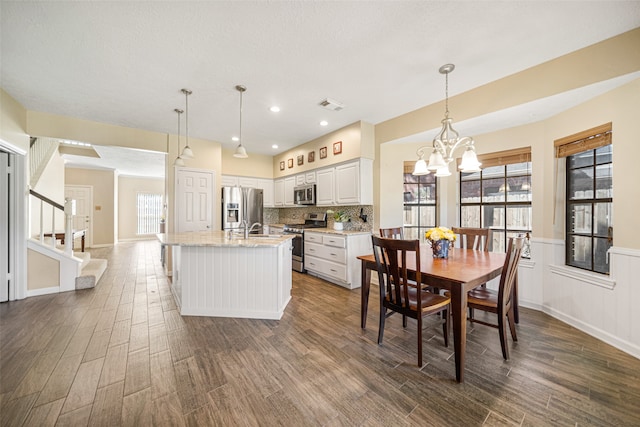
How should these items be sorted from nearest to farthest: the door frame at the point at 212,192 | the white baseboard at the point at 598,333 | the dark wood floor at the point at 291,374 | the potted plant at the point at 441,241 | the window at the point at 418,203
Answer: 1. the dark wood floor at the point at 291,374
2. the white baseboard at the point at 598,333
3. the potted plant at the point at 441,241
4. the window at the point at 418,203
5. the door frame at the point at 212,192

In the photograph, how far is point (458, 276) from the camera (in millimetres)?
1896

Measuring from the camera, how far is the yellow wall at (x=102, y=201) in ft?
25.5

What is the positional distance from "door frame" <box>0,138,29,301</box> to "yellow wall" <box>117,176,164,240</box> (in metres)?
6.38

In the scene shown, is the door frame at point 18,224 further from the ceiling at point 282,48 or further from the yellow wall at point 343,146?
the yellow wall at point 343,146

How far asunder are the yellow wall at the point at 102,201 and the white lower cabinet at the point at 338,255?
7529 mm

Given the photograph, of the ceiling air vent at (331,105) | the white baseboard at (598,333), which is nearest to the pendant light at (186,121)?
the ceiling air vent at (331,105)

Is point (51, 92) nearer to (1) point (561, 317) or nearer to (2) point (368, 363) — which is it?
(2) point (368, 363)

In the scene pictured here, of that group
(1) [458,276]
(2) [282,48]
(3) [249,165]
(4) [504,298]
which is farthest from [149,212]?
(4) [504,298]

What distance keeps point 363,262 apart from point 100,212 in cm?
927

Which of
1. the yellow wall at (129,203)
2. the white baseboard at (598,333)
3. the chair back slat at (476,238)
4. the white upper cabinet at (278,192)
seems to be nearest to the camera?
the white baseboard at (598,333)

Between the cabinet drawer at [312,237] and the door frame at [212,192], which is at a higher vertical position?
the door frame at [212,192]

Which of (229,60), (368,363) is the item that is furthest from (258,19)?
(368,363)

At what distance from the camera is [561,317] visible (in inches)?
110

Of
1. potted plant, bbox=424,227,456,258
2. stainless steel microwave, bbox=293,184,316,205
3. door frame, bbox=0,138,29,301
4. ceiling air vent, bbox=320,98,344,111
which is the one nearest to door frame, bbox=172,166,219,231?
stainless steel microwave, bbox=293,184,316,205
